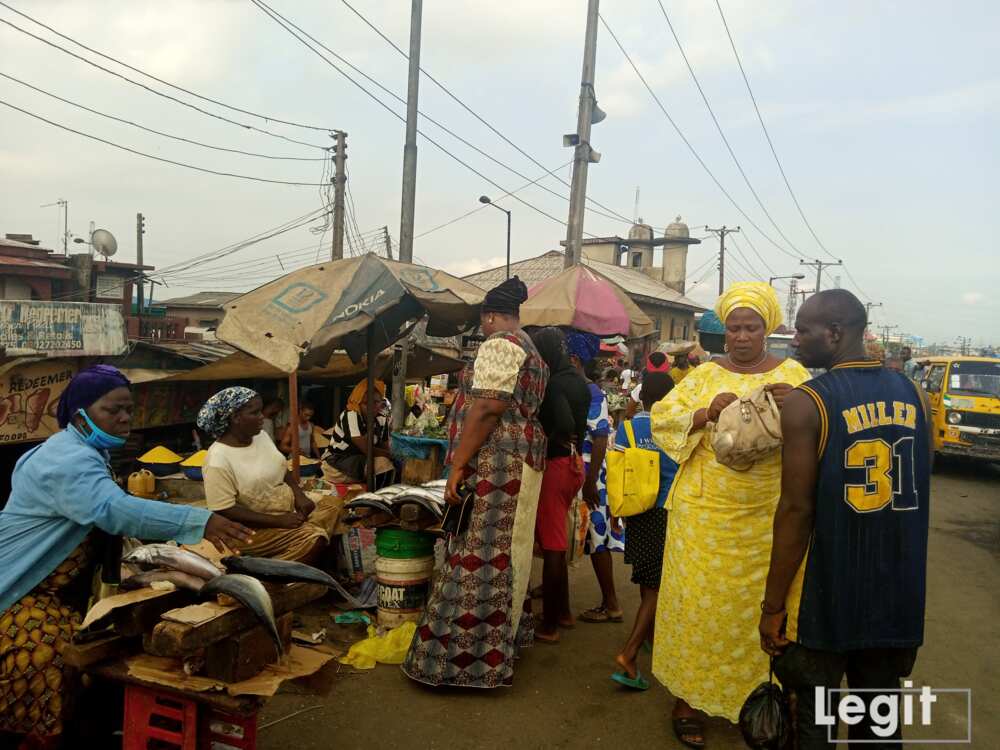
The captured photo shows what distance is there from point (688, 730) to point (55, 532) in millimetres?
2912

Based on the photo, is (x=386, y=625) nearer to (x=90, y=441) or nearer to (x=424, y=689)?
Answer: (x=424, y=689)

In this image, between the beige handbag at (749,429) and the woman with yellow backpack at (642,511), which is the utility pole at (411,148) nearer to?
the woman with yellow backpack at (642,511)

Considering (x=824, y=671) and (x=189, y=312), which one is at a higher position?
(x=189, y=312)

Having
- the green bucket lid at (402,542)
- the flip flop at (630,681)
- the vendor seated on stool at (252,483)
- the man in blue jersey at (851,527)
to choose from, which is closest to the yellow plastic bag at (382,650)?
the green bucket lid at (402,542)

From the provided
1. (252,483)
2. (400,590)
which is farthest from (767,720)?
(252,483)

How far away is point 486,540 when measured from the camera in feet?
12.6

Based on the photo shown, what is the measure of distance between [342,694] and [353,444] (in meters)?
3.09

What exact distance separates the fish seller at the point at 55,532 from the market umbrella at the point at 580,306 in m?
5.86

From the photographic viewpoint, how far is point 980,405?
12.0m

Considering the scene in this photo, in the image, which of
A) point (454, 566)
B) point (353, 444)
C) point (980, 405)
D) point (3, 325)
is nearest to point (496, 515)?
point (454, 566)

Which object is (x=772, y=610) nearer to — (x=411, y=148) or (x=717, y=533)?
(x=717, y=533)

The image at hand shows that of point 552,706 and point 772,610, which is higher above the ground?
point 772,610

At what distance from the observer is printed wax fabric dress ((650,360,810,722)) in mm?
3064

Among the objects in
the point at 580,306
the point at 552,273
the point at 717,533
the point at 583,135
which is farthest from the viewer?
the point at 552,273
